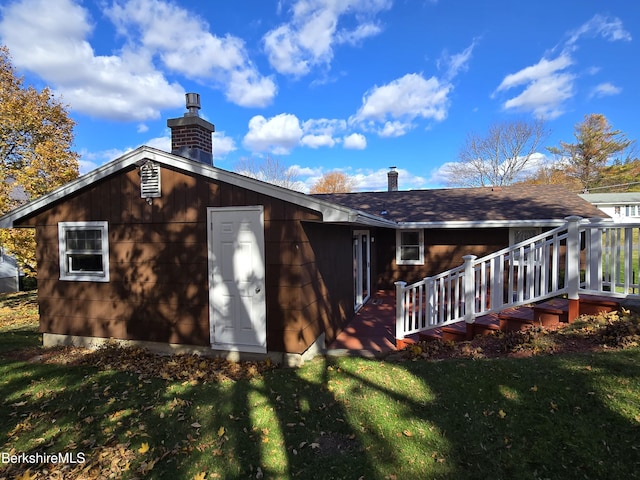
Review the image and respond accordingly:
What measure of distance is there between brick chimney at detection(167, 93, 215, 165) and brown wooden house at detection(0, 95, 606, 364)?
0.9 inches

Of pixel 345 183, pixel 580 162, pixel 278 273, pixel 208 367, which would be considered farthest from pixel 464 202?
pixel 345 183

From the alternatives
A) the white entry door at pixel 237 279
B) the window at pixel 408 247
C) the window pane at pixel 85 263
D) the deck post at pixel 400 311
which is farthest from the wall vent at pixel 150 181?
the window at pixel 408 247

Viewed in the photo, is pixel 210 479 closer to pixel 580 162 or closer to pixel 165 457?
pixel 165 457

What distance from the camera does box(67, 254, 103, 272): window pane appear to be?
669 cm

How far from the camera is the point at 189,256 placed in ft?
19.9

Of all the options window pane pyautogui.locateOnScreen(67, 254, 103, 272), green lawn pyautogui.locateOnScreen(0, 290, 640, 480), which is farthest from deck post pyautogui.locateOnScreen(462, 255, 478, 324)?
window pane pyautogui.locateOnScreen(67, 254, 103, 272)

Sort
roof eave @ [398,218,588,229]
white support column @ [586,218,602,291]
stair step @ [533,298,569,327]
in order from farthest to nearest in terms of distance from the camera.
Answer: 1. roof eave @ [398,218,588,229]
2. stair step @ [533,298,569,327]
3. white support column @ [586,218,602,291]

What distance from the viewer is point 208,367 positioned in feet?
18.6

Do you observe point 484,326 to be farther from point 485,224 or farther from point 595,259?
point 485,224

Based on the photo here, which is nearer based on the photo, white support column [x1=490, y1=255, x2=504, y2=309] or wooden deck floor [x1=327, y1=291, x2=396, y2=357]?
white support column [x1=490, y1=255, x2=504, y2=309]

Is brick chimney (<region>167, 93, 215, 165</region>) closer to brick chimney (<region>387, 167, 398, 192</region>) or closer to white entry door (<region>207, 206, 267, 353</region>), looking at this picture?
white entry door (<region>207, 206, 267, 353</region>)

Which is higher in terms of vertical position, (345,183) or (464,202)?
(345,183)

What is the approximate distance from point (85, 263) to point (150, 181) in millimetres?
2204

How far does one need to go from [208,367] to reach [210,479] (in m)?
2.74
